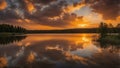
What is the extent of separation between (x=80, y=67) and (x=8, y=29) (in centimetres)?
17527

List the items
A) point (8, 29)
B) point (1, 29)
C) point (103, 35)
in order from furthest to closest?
point (8, 29) < point (1, 29) < point (103, 35)

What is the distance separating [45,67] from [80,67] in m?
4.31

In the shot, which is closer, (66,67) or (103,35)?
(66,67)

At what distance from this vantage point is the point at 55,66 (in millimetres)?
26625

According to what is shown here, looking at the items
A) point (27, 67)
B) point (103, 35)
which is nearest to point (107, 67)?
point (27, 67)

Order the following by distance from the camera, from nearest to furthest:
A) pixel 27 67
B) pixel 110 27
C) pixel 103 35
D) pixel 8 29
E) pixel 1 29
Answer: pixel 27 67 < pixel 103 35 < pixel 110 27 < pixel 1 29 < pixel 8 29

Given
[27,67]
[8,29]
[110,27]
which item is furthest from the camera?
[8,29]

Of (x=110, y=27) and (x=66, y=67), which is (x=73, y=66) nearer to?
(x=66, y=67)

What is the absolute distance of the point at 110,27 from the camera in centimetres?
12538

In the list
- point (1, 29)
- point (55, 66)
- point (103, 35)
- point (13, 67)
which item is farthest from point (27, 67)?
point (1, 29)

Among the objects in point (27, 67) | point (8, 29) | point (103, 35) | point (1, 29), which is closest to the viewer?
point (27, 67)

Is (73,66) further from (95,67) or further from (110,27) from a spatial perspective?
(110,27)

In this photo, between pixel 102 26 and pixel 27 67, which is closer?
pixel 27 67

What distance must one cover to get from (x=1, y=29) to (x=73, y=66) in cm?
16385
